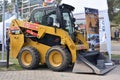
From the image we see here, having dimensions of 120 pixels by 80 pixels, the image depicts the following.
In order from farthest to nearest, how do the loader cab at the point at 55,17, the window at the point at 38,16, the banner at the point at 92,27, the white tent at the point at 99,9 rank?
the white tent at the point at 99,9 < the banner at the point at 92,27 < the window at the point at 38,16 < the loader cab at the point at 55,17

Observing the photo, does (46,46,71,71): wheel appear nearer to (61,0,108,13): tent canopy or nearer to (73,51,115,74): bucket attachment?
(73,51,115,74): bucket attachment

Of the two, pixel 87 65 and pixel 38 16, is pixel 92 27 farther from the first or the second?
pixel 87 65

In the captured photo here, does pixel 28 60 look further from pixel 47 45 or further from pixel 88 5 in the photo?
pixel 88 5

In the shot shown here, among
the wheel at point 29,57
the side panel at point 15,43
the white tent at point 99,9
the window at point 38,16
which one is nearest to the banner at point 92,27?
the white tent at point 99,9

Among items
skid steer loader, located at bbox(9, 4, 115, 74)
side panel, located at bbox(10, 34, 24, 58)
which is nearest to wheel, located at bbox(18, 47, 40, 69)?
skid steer loader, located at bbox(9, 4, 115, 74)

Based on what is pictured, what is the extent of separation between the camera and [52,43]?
14594 millimetres

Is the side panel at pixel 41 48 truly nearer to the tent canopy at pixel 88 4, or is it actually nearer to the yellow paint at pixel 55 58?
the yellow paint at pixel 55 58

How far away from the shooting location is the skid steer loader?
13.6 m

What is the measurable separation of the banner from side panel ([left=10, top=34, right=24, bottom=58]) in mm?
3302

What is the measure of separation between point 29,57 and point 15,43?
0.98 metres

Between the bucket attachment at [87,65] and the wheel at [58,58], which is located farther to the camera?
the wheel at [58,58]

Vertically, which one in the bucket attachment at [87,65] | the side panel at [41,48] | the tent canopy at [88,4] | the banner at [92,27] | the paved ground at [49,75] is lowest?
the paved ground at [49,75]

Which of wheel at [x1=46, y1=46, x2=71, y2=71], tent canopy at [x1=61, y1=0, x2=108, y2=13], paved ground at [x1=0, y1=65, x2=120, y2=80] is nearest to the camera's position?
paved ground at [x1=0, y1=65, x2=120, y2=80]

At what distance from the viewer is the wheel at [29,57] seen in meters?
14.3
